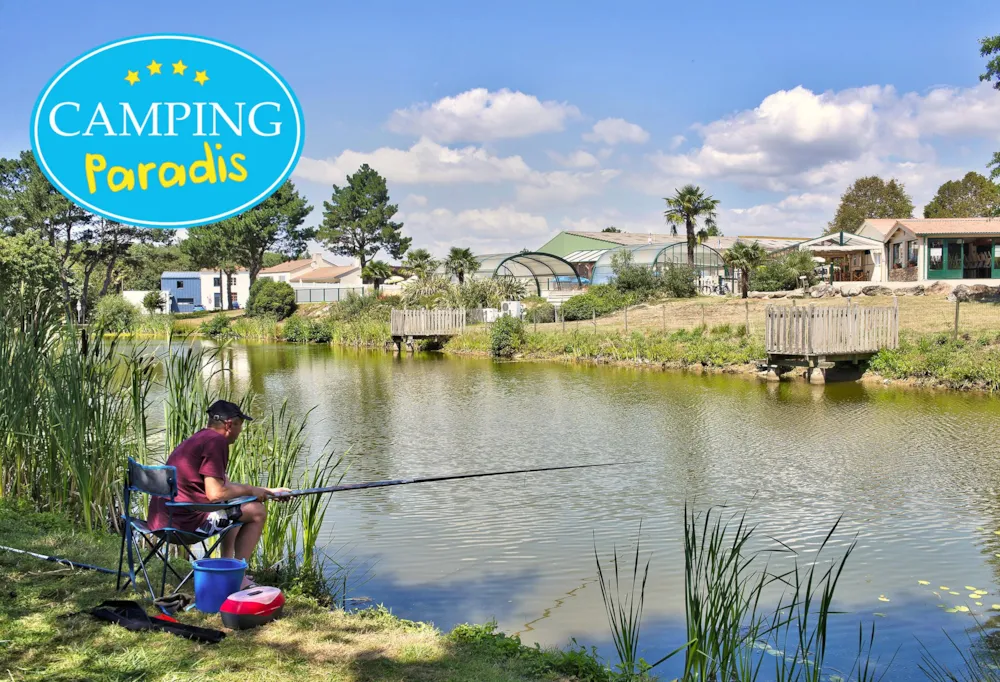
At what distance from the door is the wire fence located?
23.9ft

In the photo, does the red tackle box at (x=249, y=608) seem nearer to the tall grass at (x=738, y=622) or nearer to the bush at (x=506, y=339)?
the tall grass at (x=738, y=622)

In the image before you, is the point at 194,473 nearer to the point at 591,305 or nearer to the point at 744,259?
the point at 591,305

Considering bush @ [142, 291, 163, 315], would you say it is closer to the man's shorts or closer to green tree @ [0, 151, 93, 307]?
green tree @ [0, 151, 93, 307]

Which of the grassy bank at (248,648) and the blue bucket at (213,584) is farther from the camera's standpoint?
the blue bucket at (213,584)

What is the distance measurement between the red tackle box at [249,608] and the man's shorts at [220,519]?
1.74 ft

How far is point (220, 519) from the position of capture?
4965mm

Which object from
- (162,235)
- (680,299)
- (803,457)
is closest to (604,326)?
(680,299)

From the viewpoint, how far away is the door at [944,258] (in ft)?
119

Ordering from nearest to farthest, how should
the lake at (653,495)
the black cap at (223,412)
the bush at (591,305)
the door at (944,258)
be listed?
the black cap at (223,412) → the lake at (653,495) → the bush at (591,305) → the door at (944,258)

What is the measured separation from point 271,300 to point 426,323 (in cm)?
1906

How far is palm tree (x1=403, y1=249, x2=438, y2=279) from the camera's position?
157 feet

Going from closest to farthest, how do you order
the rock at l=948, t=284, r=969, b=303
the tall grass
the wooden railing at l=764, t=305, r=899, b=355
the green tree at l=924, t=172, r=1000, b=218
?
the tall grass → the wooden railing at l=764, t=305, r=899, b=355 → the rock at l=948, t=284, r=969, b=303 → the green tree at l=924, t=172, r=1000, b=218

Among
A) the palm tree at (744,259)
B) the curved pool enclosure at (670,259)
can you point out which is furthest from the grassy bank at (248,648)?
the curved pool enclosure at (670,259)

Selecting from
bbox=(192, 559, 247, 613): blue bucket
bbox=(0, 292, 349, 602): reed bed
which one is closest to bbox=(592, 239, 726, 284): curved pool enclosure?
bbox=(0, 292, 349, 602): reed bed
